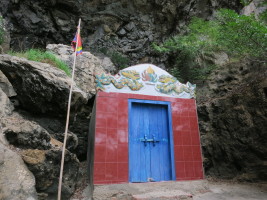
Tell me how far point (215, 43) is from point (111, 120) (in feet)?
27.2

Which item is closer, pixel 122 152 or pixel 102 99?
Result: pixel 122 152

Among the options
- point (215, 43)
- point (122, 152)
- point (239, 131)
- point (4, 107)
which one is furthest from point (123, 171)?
point (215, 43)

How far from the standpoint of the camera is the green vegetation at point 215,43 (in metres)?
6.65

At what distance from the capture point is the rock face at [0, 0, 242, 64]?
14.1 meters

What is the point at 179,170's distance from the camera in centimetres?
582

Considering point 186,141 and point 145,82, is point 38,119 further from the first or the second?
point 186,141

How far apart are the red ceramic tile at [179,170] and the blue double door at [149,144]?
0.16 meters

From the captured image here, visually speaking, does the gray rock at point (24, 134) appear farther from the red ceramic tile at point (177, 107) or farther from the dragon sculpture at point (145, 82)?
the red ceramic tile at point (177, 107)

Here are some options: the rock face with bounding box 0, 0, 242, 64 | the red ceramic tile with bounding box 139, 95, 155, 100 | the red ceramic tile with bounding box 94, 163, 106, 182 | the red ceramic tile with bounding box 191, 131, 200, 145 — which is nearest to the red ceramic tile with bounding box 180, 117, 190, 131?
the red ceramic tile with bounding box 191, 131, 200, 145

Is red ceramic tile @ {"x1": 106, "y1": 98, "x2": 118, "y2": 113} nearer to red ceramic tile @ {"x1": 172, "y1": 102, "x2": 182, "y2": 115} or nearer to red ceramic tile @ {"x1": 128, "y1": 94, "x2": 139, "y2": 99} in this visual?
red ceramic tile @ {"x1": 128, "y1": 94, "x2": 139, "y2": 99}

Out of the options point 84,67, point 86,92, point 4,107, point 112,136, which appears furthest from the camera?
point 84,67

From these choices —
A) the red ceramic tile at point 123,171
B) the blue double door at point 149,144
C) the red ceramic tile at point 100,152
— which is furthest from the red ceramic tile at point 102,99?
the red ceramic tile at point 123,171

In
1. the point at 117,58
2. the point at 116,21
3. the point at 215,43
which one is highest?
the point at 116,21

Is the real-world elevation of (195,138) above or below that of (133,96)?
below
